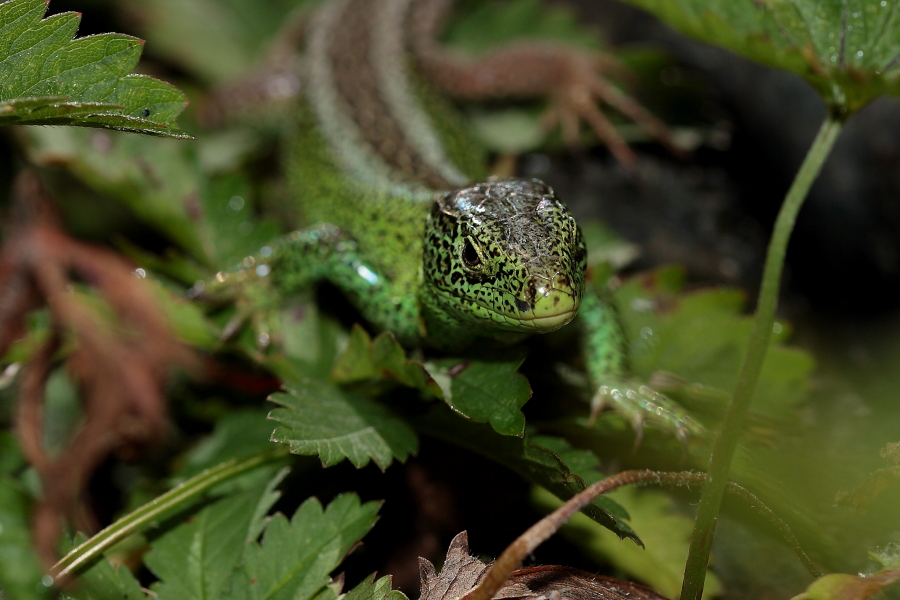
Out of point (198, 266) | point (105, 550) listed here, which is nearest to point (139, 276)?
point (198, 266)

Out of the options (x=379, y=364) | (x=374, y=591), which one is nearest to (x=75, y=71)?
(x=379, y=364)

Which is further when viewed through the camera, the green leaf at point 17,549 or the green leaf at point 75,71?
the green leaf at point 17,549

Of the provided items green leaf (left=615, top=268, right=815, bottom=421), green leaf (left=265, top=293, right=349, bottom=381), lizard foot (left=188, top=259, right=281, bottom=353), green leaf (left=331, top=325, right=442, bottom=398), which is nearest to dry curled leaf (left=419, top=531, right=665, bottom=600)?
green leaf (left=331, top=325, right=442, bottom=398)

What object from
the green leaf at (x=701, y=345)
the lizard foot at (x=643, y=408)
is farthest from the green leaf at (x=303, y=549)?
the green leaf at (x=701, y=345)

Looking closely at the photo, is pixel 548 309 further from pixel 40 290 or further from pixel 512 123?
pixel 512 123

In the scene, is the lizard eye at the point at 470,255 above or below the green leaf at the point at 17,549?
above

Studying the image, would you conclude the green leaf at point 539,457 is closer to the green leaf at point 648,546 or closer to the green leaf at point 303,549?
the green leaf at point 648,546

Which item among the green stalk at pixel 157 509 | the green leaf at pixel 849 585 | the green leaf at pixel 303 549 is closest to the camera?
the green leaf at pixel 849 585
